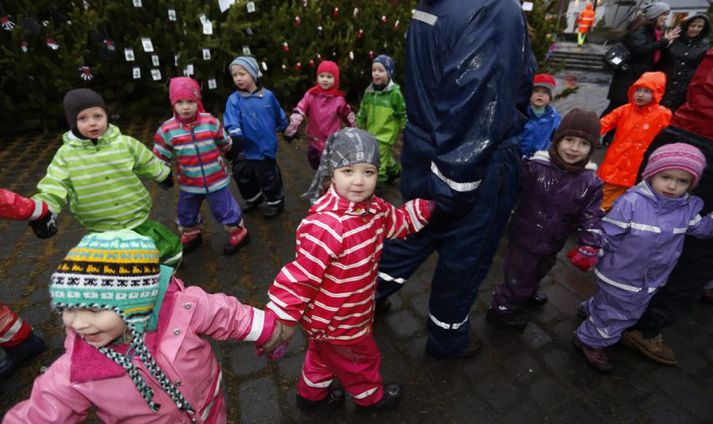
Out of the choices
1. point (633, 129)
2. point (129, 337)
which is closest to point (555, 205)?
point (633, 129)

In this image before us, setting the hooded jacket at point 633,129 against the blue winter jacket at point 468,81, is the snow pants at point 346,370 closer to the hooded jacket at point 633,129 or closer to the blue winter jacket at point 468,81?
the blue winter jacket at point 468,81

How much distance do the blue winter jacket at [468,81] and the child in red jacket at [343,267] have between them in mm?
290

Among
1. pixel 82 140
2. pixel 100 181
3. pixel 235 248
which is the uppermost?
pixel 82 140

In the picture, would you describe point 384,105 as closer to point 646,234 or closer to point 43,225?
point 646,234

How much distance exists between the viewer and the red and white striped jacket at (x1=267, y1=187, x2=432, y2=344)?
1.79 metres

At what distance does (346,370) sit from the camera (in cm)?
219

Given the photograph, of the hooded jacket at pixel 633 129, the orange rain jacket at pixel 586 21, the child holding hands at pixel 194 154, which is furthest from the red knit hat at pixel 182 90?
the orange rain jacket at pixel 586 21

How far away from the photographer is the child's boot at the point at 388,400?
245cm

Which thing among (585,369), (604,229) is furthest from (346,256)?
(585,369)

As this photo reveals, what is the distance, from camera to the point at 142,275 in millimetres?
1414

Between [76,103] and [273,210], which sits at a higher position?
[76,103]

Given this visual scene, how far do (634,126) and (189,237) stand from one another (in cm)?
487

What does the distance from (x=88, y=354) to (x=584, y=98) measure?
41.9 feet

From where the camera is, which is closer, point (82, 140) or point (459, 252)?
point (459, 252)
